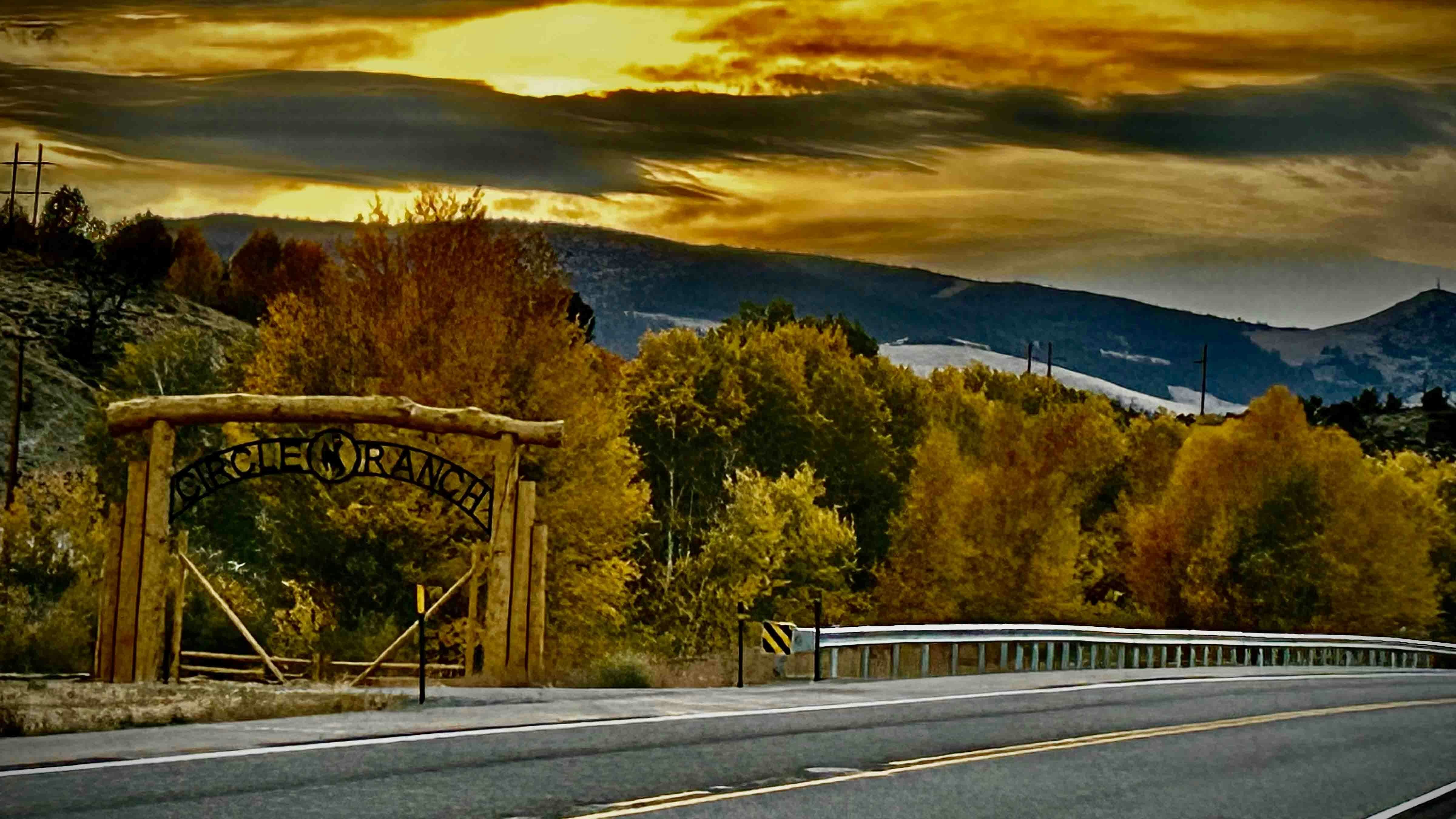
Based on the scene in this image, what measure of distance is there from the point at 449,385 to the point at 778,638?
21184 millimetres

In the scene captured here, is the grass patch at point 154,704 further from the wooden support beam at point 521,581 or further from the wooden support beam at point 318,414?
the wooden support beam at point 318,414

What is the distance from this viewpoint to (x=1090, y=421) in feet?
341

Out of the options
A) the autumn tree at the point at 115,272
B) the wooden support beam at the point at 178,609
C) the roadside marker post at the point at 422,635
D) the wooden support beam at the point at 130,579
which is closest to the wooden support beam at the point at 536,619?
the roadside marker post at the point at 422,635

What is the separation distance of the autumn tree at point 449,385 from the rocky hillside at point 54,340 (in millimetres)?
38212

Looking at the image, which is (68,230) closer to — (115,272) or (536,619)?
(115,272)

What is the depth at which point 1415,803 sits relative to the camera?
15.4m

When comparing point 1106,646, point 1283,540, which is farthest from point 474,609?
point 1283,540

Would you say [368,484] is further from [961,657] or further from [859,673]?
[961,657]

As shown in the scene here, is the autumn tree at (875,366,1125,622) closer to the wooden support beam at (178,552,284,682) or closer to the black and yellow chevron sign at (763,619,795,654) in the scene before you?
the black and yellow chevron sign at (763,619,795,654)

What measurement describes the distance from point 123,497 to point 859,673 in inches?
1879

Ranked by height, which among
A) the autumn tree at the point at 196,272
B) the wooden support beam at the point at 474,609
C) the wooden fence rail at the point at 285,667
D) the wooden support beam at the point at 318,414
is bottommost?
the wooden fence rail at the point at 285,667

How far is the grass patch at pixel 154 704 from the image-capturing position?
51.2 feet

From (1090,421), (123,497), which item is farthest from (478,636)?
(1090,421)

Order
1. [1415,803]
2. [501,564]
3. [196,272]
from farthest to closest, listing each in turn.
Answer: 1. [196,272]
2. [501,564]
3. [1415,803]
